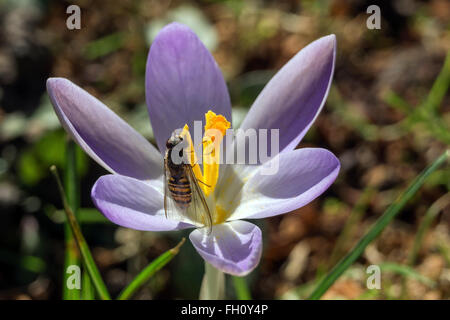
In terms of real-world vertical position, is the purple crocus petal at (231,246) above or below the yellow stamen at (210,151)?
below

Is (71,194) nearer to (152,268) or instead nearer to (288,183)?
(152,268)

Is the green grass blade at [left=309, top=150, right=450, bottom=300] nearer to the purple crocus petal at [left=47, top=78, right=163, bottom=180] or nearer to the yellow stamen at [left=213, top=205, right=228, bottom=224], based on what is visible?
the yellow stamen at [left=213, top=205, right=228, bottom=224]

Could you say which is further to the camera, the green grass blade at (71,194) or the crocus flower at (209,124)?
the green grass blade at (71,194)

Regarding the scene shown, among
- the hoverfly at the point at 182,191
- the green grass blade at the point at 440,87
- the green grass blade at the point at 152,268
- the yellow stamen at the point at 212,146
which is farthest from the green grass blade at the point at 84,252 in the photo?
the green grass blade at the point at 440,87

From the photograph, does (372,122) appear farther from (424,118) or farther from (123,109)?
(123,109)

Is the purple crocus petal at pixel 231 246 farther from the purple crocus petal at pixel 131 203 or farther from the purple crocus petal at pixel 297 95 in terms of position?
the purple crocus petal at pixel 297 95

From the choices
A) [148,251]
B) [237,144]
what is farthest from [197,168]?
[148,251]

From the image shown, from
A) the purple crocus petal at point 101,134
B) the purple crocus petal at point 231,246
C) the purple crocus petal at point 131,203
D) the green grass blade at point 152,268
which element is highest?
the purple crocus petal at point 101,134
